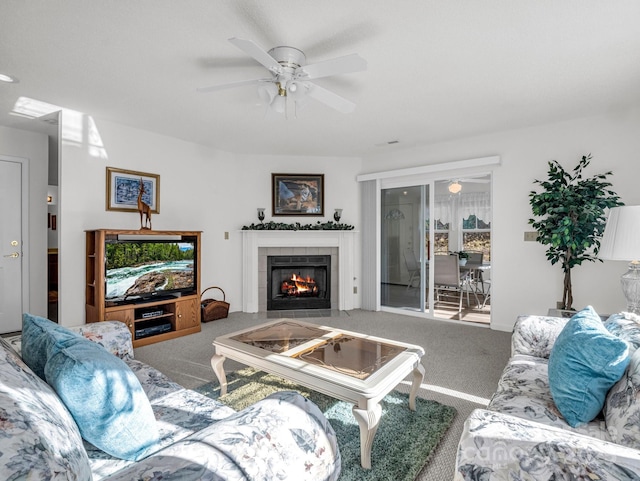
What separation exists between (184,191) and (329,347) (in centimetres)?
319

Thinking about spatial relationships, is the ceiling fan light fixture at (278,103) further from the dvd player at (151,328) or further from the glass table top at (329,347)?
the dvd player at (151,328)

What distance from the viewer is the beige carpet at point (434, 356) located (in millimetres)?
2264

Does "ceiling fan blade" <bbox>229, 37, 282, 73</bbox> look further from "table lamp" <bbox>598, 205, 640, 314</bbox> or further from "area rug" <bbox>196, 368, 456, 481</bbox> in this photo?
"table lamp" <bbox>598, 205, 640, 314</bbox>

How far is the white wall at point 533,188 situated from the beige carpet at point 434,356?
616 millimetres

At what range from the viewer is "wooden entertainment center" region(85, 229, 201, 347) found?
3404 mm

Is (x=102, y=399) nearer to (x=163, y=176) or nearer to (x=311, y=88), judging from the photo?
(x=311, y=88)

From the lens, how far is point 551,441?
37.4 inches

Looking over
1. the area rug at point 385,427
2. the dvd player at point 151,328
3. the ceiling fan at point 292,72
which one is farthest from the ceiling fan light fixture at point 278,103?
the dvd player at point 151,328

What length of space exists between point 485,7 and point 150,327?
4.06m

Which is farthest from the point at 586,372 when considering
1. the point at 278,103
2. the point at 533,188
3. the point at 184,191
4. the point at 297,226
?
the point at 184,191

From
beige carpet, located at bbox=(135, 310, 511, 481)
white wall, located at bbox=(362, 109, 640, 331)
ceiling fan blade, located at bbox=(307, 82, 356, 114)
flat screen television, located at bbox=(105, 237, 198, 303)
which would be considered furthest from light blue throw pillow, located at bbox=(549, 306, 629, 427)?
flat screen television, located at bbox=(105, 237, 198, 303)

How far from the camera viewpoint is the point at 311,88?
2.50 meters

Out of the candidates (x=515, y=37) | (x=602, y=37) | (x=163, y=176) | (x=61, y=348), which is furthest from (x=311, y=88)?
(x=163, y=176)

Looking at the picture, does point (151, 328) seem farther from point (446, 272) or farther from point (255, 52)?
point (446, 272)
